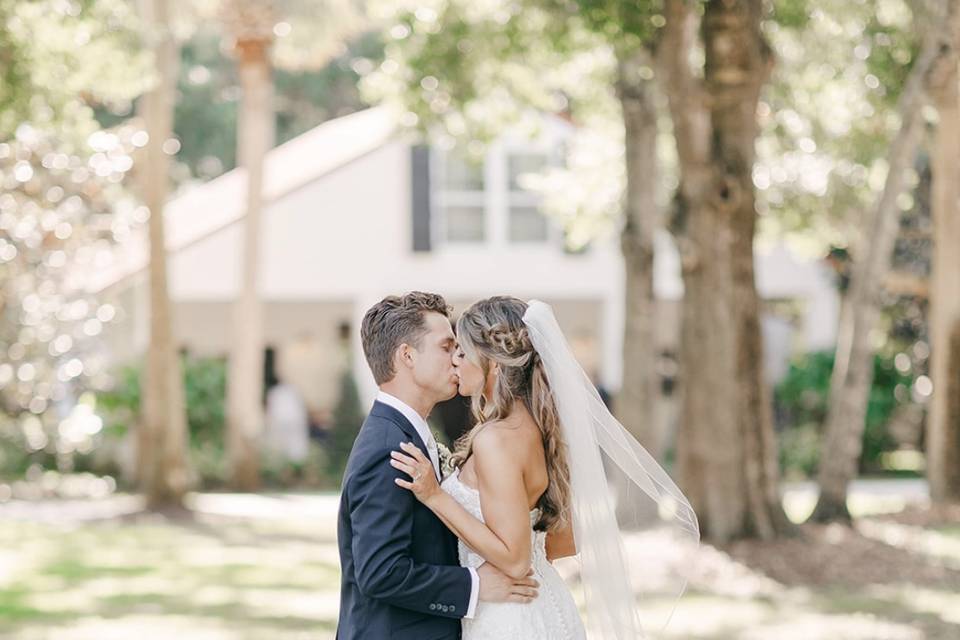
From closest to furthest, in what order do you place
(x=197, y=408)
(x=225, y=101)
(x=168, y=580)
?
(x=168, y=580) < (x=197, y=408) < (x=225, y=101)

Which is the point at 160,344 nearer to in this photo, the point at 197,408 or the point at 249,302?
the point at 249,302

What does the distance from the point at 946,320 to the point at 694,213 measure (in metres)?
5.52

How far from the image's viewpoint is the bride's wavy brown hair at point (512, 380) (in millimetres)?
4910

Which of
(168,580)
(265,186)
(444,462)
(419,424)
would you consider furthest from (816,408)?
(419,424)

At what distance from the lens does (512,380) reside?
498cm

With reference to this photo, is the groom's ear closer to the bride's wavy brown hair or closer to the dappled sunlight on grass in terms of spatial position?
the bride's wavy brown hair

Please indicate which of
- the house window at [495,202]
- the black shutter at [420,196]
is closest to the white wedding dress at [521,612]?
the black shutter at [420,196]

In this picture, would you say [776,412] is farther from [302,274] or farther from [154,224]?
[154,224]

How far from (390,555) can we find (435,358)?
2.04 feet

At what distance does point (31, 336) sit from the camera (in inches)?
909

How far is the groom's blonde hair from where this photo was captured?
15.7 ft

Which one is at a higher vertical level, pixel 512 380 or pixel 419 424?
pixel 512 380

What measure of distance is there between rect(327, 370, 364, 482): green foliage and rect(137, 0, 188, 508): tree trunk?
4470 mm

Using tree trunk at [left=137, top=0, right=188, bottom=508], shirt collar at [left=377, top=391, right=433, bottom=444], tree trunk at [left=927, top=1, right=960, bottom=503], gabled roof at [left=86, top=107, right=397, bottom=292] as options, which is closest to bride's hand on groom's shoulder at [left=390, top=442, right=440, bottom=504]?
shirt collar at [left=377, top=391, right=433, bottom=444]
